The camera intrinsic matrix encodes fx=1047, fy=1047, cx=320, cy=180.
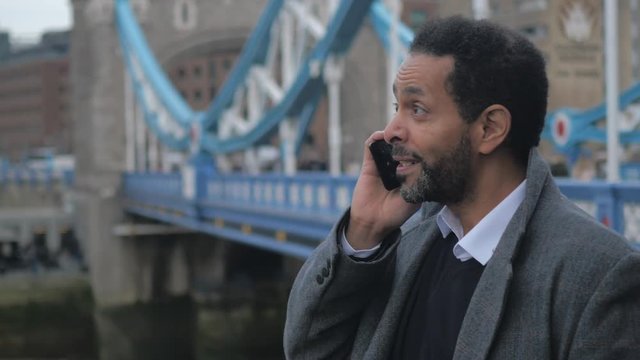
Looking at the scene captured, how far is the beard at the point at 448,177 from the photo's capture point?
4.47ft

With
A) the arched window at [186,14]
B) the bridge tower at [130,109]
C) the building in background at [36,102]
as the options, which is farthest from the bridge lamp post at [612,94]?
the building in background at [36,102]

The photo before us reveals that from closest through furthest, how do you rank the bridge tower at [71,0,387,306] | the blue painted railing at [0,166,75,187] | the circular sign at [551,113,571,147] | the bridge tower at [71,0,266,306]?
1. the circular sign at [551,113,571,147]
2. the bridge tower at [71,0,387,306]
3. the bridge tower at [71,0,266,306]
4. the blue painted railing at [0,166,75,187]

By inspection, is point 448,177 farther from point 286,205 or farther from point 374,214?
point 286,205

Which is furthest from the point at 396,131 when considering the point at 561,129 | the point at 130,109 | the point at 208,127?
the point at 130,109

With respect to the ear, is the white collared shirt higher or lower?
lower

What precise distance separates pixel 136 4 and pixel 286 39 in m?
10.2

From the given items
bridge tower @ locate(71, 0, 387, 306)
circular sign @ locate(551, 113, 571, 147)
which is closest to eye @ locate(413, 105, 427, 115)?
circular sign @ locate(551, 113, 571, 147)

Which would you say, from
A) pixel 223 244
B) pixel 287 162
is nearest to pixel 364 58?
pixel 223 244

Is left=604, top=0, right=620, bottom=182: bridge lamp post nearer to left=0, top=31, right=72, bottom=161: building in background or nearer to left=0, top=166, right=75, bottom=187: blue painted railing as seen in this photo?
left=0, top=166, right=75, bottom=187: blue painted railing

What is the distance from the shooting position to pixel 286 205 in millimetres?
10227

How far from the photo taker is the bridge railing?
16.2ft

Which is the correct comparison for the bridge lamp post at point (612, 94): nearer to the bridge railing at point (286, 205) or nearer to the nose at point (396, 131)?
the bridge railing at point (286, 205)

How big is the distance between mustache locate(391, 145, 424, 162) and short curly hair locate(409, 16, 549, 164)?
83 millimetres

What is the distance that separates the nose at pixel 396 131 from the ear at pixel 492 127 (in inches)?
4.1
